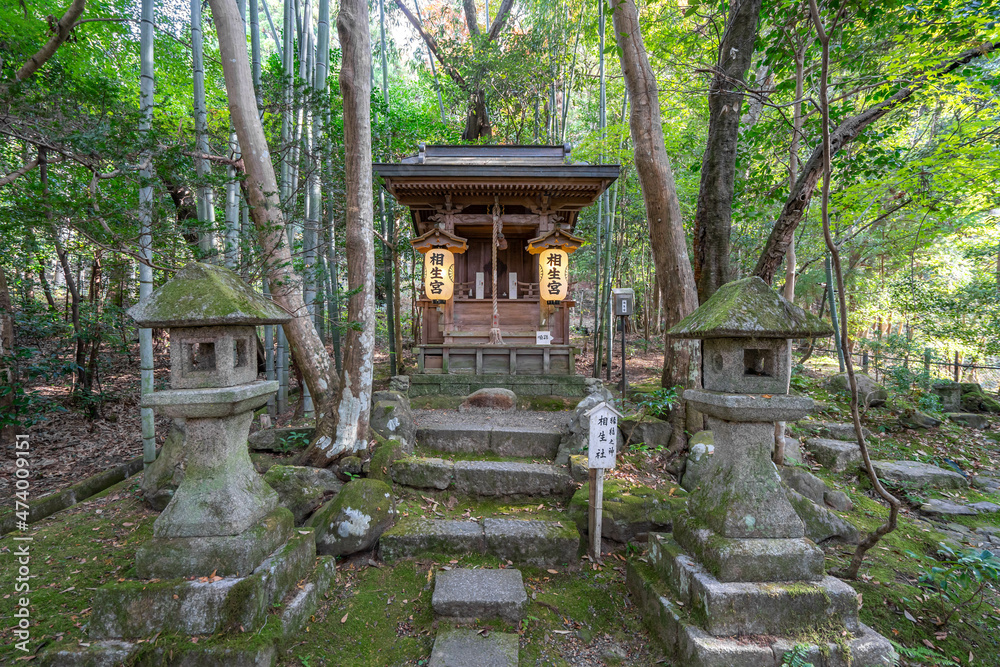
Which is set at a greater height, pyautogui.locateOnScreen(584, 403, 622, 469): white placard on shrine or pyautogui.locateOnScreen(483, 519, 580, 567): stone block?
pyautogui.locateOnScreen(584, 403, 622, 469): white placard on shrine

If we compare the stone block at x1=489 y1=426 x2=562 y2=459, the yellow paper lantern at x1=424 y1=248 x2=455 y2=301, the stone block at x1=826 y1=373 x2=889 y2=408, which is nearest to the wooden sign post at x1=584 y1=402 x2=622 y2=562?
the stone block at x1=489 y1=426 x2=562 y2=459

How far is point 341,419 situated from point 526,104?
1297cm

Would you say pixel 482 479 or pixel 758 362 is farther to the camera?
pixel 482 479

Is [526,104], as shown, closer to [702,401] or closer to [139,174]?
[139,174]

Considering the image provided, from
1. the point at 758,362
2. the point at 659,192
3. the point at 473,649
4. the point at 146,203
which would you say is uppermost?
the point at 659,192

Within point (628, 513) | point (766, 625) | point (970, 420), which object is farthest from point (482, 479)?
point (970, 420)

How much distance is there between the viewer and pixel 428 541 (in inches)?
142

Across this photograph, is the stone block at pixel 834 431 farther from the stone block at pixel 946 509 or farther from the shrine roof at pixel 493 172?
the shrine roof at pixel 493 172

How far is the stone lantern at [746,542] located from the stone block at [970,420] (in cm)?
653

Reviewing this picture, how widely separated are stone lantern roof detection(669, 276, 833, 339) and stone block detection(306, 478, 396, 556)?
3017mm

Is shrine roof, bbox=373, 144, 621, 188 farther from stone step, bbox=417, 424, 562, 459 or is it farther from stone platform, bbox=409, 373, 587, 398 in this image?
stone step, bbox=417, 424, 562, 459

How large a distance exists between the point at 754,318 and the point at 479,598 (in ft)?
8.81

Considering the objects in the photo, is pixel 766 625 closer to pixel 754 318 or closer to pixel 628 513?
pixel 628 513

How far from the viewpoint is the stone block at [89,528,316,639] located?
2363 mm
